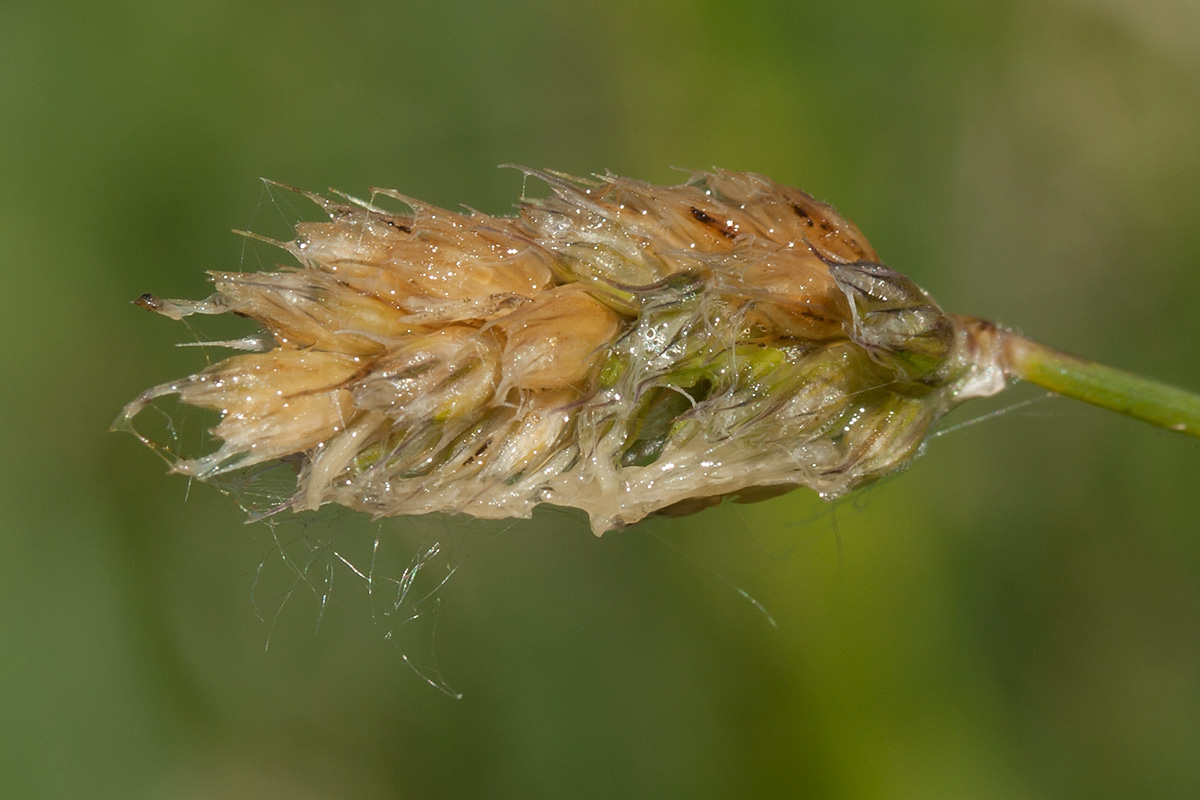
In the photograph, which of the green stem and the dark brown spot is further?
the dark brown spot

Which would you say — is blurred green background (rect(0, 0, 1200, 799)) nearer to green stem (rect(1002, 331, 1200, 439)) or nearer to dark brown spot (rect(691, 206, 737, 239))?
dark brown spot (rect(691, 206, 737, 239))

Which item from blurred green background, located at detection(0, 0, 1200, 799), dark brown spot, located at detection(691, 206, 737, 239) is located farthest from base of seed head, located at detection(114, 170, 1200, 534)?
blurred green background, located at detection(0, 0, 1200, 799)

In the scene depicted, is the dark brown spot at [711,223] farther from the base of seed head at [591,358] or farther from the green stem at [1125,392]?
the green stem at [1125,392]

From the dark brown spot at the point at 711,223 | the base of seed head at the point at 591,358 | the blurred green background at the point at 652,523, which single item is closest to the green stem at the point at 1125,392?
the base of seed head at the point at 591,358

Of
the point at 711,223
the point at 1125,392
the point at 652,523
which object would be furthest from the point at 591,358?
the point at 652,523

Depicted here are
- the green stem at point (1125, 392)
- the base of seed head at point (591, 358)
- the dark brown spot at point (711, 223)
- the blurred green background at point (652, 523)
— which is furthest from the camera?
the blurred green background at point (652, 523)

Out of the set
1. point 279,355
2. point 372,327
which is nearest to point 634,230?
point 372,327

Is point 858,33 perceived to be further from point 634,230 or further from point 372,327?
point 372,327
